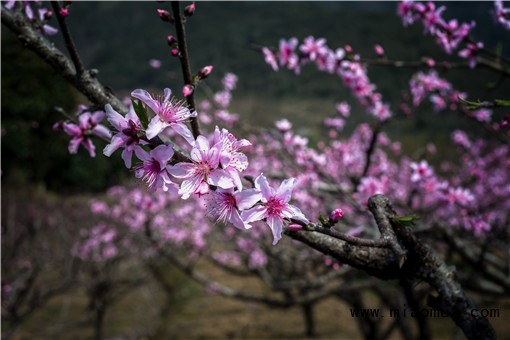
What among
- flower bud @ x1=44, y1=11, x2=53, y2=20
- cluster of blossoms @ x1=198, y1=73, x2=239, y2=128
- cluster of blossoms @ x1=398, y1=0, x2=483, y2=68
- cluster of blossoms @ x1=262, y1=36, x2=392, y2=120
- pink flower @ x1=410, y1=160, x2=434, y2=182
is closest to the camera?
flower bud @ x1=44, y1=11, x2=53, y2=20

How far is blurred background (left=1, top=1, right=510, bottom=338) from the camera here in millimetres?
8656

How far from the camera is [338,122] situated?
19.5 feet

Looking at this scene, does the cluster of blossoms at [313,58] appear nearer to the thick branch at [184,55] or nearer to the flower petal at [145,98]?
the thick branch at [184,55]

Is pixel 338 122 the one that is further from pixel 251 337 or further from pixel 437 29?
pixel 251 337

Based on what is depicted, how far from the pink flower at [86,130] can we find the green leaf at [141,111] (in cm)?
56

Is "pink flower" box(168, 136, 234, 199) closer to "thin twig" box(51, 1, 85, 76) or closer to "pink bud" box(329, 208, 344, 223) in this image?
"pink bud" box(329, 208, 344, 223)

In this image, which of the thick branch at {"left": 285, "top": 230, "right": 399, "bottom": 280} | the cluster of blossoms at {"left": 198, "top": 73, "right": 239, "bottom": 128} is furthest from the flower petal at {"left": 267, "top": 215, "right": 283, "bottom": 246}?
the cluster of blossoms at {"left": 198, "top": 73, "right": 239, "bottom": 128}

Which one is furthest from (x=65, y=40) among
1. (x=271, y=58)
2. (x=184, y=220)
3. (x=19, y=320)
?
(x=184, y=220)

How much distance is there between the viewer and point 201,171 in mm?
1057

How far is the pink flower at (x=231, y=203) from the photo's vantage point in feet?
3.35

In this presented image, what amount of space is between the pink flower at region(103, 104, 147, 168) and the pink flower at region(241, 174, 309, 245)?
0.36 metres

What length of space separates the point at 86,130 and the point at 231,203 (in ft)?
2.72

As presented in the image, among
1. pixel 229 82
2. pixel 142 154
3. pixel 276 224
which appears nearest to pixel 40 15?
pixel 142 154

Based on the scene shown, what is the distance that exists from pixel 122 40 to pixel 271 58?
93.4 meters
